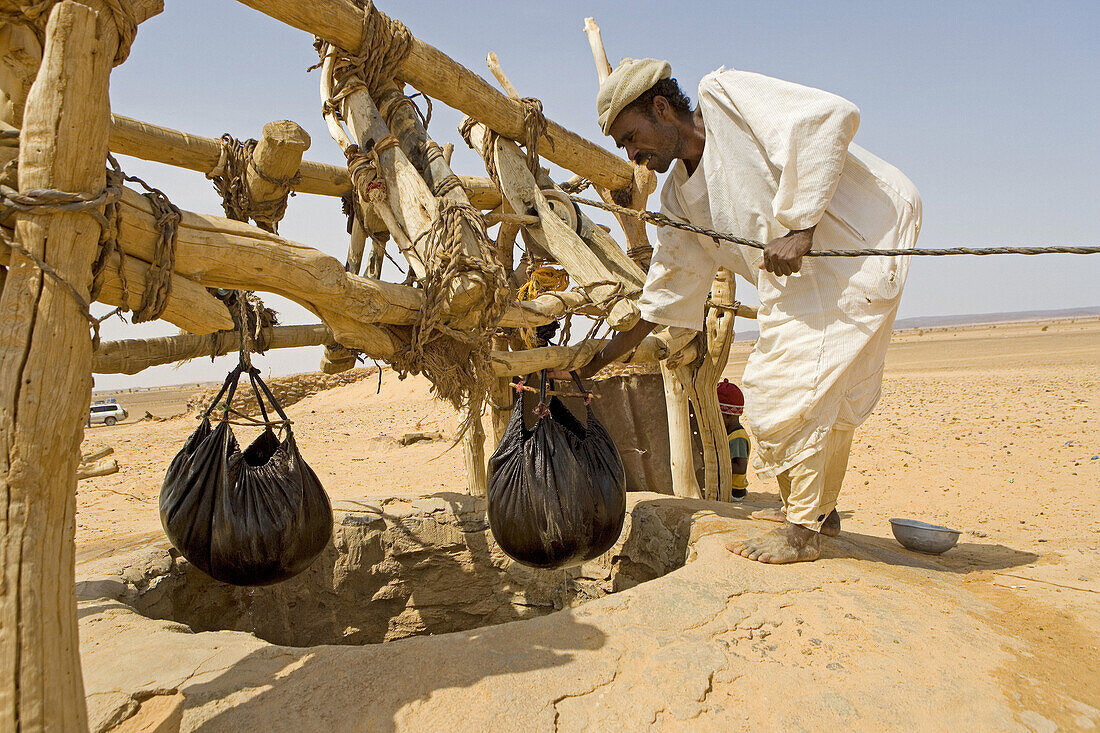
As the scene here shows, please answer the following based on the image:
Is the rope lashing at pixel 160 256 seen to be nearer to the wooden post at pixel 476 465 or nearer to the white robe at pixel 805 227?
the white robe at pixel 805 227

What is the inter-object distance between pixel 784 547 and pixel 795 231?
1342mm

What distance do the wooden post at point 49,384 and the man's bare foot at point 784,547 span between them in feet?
7.83

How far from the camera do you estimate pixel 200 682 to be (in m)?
2.05

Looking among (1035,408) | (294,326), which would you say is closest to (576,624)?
(294,326)

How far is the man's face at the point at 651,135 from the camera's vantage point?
298 centimetres

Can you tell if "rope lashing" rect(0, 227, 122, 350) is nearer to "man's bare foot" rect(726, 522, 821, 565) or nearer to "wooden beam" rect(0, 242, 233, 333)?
"wooden beam" rect(0, 242, 233, 333)

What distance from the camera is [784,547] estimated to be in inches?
114

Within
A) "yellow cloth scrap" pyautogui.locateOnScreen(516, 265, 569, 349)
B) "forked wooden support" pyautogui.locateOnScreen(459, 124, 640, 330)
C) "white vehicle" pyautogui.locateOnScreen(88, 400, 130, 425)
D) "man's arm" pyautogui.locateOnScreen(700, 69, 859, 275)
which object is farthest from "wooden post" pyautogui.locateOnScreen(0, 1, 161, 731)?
"white vehicle" pyautogui.locateOnScreen(88, 400, 130, 425)

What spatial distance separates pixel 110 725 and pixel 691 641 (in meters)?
1.75

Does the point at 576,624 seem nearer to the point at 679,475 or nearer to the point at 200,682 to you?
the point at 200,682

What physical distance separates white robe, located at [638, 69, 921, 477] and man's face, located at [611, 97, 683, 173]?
0.60 feet

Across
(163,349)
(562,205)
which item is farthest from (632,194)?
(163,349)

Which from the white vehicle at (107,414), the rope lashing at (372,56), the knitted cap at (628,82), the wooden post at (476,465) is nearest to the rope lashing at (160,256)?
the rope lashing at (372,56)

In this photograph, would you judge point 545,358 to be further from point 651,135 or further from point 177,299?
point 177,299
